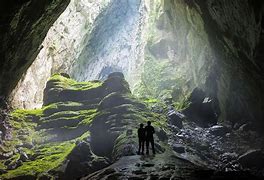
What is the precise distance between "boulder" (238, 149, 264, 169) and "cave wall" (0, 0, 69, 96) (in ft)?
A: 75.2

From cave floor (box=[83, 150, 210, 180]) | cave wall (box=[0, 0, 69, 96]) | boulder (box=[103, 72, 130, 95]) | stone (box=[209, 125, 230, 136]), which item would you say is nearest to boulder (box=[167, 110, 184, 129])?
stone (box=[209, 125, 230, 136])

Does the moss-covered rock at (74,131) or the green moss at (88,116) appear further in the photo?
the green moss at (88,116)

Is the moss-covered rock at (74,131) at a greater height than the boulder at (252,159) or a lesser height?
greater

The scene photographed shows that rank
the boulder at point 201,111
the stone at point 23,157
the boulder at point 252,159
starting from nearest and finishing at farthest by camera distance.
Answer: the boulder at point 252,159 < the stone at point 23,157 < the boulder at point 201,111

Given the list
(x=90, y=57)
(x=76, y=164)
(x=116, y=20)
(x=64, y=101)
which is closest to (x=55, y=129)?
(x=64, y=101)

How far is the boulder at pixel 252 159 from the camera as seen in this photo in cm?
2894

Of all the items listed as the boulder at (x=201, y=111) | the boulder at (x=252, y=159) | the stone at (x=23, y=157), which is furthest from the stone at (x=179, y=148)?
the stone at (x=23, y=157)

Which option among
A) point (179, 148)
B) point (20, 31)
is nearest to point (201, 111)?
point (179, 148)

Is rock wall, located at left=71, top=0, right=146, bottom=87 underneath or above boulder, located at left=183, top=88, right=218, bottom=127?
above

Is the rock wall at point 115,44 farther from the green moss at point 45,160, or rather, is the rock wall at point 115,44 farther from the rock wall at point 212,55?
the green moss at point 45,160

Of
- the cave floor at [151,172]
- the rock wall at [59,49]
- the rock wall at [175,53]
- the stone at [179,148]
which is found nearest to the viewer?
the cave floor at [151,172]

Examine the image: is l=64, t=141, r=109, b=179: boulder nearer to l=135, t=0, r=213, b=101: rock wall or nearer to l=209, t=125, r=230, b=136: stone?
l=209, t=125, r=230, b=136: stone

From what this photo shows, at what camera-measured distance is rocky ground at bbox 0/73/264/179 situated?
23.7 metres

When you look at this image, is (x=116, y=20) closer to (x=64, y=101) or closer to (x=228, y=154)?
(x=64, y=101)
